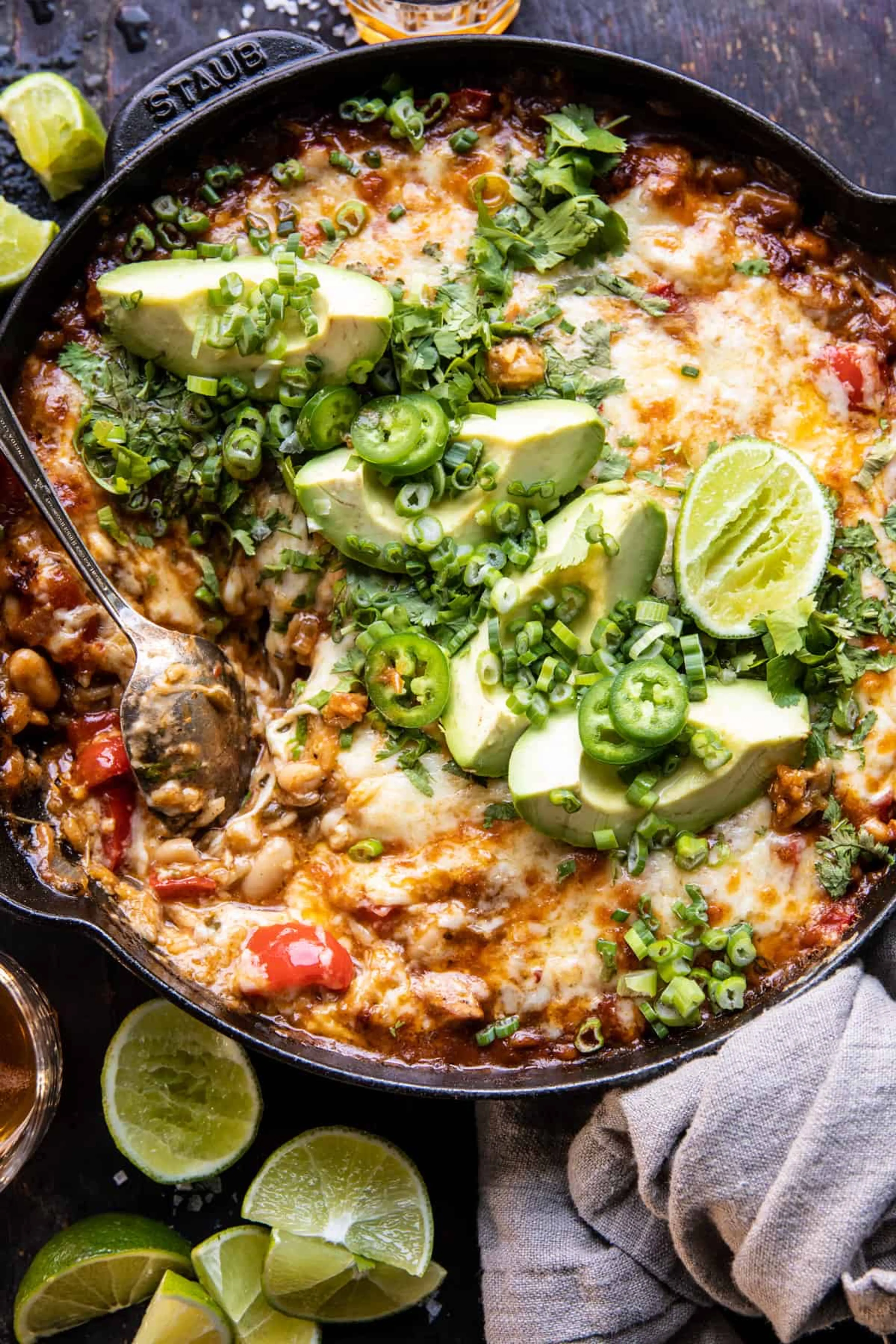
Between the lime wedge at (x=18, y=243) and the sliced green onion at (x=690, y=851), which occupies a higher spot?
the lime wedge at (x=18, y=243)

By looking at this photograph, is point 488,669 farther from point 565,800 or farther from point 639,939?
point 639,939

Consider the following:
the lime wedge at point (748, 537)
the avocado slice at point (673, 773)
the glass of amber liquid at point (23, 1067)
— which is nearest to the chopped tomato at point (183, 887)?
the glass of amber liquid at point (23, 1067)

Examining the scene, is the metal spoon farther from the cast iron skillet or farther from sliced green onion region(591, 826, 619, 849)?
sliced green onion region(591, 826, 619, 849)

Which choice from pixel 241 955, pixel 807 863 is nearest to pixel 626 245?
pixel 807 863

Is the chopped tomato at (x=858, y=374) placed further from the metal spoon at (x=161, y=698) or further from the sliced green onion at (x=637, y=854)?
the metal spoon at (x=161, y=698)

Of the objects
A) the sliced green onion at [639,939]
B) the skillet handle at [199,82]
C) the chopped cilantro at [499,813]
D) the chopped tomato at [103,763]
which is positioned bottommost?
the sliced green onion at [639,939]

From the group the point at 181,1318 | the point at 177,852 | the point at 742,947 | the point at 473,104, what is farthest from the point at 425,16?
the point at 181,1318
